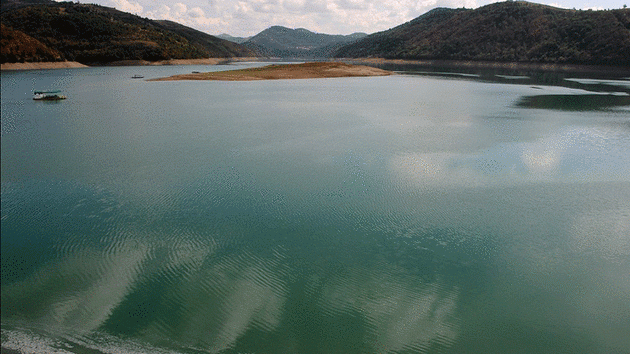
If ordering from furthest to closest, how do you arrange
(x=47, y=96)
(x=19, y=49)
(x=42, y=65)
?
1. (x=42, y=65)
2. (x=19, y=49)
3. (x=47, y=96)

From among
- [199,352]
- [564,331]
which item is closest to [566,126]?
[564,331]

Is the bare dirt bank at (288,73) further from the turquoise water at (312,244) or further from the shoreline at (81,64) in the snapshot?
the shoreline at (81,64)

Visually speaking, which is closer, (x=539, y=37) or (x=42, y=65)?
(x=42, y=65)

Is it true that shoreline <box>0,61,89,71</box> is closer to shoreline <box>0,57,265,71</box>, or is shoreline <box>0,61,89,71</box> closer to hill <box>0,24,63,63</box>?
shoreline <box>0,57,265,71</box>

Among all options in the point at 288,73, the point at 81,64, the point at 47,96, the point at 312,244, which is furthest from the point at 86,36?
the point at 312,244

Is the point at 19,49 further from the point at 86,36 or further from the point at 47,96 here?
the point at 47,96

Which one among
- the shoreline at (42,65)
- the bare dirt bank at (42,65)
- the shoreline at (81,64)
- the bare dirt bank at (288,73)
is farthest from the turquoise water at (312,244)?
the shoreline at (81,64)

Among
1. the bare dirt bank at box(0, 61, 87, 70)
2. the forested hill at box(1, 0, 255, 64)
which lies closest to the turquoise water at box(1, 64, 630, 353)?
the bare dirt bank at box(0, 61, 87, 70)
